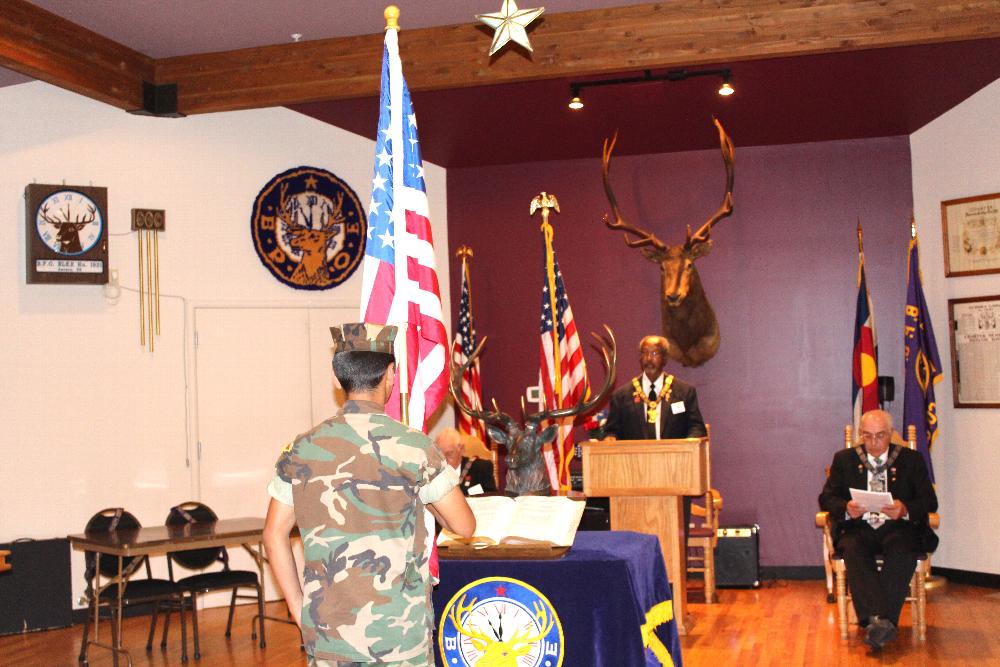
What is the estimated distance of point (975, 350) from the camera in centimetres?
830

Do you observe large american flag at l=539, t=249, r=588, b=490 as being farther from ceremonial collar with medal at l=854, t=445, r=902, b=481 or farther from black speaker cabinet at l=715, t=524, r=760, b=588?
ceremonial collar with medal at l=854, t=445, r=902, b=481

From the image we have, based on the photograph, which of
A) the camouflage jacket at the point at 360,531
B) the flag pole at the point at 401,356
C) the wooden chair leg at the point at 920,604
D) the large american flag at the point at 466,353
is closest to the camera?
the camouflage jacket at the point at 360,531

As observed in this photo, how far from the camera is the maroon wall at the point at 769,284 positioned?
8.83 metres

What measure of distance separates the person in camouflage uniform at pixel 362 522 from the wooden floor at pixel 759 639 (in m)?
3.46

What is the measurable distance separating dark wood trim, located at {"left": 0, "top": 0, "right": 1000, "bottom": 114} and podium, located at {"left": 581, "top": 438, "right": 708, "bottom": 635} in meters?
2.39

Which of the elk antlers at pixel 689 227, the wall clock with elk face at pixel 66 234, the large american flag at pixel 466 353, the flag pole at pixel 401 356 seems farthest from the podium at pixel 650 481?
the wall clock with elk face at pixel 66 234

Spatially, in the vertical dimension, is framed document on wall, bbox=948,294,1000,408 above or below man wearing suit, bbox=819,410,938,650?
above

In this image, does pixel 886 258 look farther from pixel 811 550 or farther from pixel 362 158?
pixel 362 158

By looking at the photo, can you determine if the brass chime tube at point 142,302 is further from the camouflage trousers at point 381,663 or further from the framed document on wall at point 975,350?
the framed document on wall at point 975,350

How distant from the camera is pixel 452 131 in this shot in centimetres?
859

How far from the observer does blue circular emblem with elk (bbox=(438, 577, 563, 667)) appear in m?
3.86

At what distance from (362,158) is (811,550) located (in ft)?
15.5

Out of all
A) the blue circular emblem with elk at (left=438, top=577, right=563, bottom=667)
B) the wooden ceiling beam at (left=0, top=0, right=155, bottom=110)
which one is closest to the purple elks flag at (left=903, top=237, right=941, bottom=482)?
the blue circular emblem with elk at (left=438, top=577, right=563, bottom=667)

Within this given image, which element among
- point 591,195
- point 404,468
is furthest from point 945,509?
point 404,468
